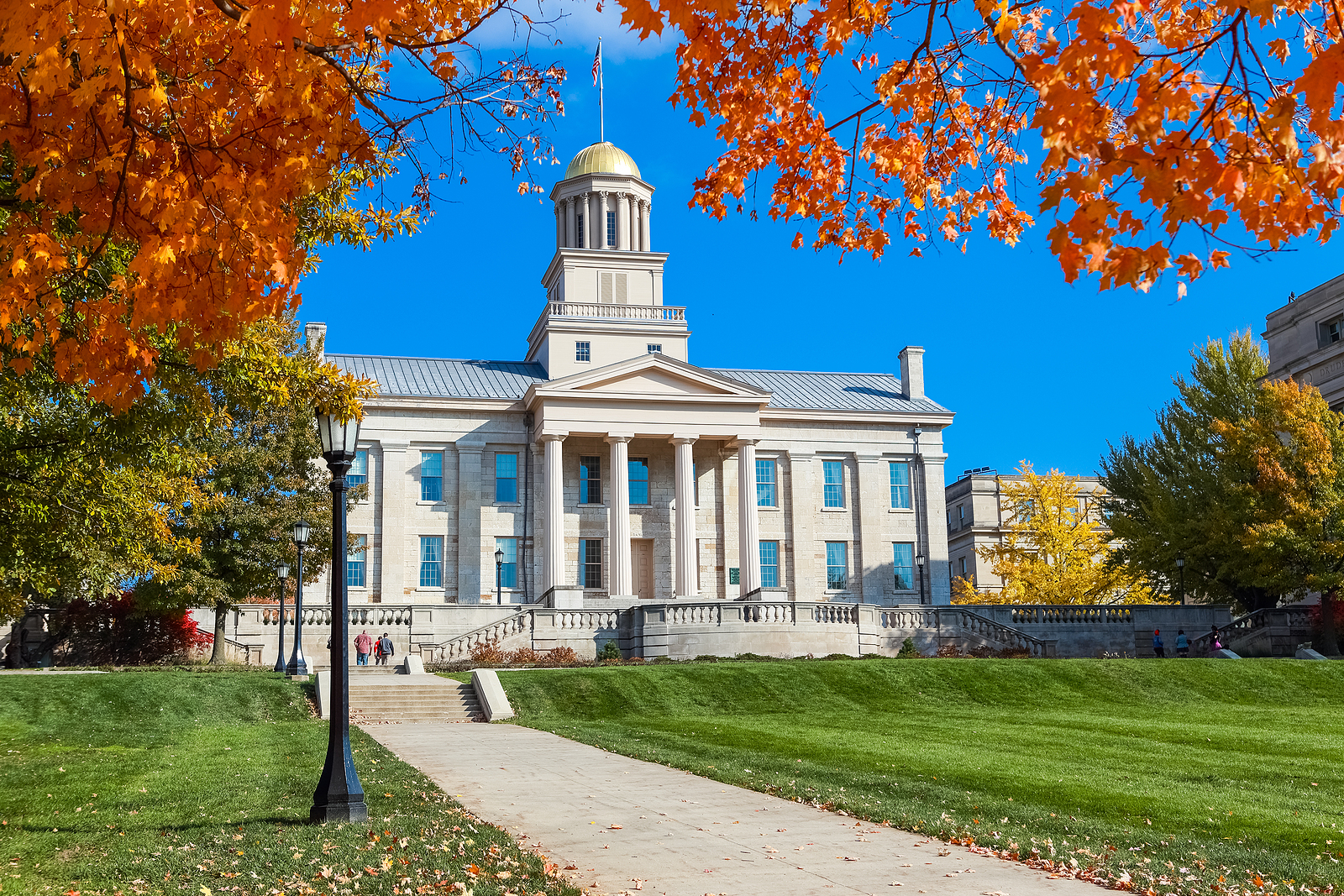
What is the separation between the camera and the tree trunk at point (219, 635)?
125ft

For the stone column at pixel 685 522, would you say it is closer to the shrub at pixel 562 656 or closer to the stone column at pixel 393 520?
the shrub at pixel 562 656

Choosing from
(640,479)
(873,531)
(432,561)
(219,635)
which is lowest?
(219,635)

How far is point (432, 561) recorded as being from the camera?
2031 inches

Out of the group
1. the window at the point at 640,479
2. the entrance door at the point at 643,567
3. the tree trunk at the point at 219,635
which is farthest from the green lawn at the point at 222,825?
the window at the point at 640,479

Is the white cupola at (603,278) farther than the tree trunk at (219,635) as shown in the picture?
Yes

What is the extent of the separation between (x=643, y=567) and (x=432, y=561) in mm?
9945

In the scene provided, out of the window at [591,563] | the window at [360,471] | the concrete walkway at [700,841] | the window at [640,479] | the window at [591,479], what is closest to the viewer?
the concrete walkway at [700,841]

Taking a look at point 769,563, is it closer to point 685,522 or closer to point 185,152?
point 685,522

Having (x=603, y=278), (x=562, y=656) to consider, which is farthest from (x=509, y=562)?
(x=603, y=278)

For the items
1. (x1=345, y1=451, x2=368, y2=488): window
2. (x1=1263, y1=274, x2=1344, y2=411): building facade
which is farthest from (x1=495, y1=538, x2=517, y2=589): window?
(x1=1263, y1=274, x2=1344, y2=411): building facade

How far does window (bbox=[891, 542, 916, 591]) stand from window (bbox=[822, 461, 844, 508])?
3.55 meters

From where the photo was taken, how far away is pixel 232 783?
13320 millimetres

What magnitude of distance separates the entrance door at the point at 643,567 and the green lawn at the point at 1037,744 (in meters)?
21.6

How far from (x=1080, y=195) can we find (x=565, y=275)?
5387cm
